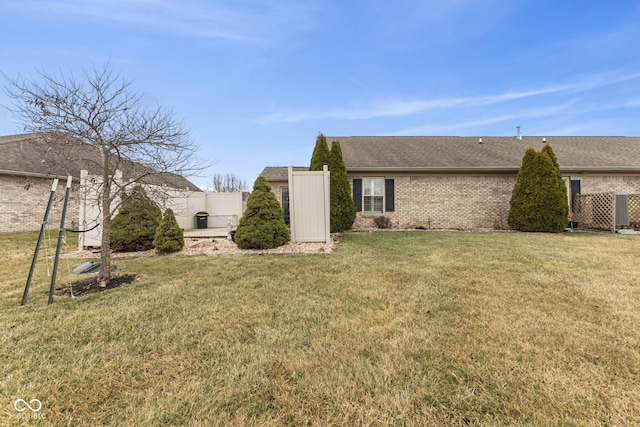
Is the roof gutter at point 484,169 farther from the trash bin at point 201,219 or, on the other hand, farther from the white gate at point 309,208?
the trash bin at point 201,219

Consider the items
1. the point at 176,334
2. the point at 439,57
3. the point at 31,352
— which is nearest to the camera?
the point at 31,352

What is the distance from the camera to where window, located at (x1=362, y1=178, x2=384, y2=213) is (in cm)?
1205

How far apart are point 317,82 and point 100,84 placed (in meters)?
9.76

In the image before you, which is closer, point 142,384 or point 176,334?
point 142,384

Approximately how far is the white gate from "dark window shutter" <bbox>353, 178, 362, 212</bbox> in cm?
438

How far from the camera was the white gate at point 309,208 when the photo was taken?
769cm

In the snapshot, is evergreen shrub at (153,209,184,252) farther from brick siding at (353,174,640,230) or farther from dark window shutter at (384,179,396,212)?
dark window shutter at (384,179,396,212)

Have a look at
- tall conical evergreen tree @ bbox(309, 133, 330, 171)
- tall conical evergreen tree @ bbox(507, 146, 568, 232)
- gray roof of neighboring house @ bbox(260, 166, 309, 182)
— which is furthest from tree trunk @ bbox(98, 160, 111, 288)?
tall conical evergreen tree @ bbox(507, 146, 568, 232)

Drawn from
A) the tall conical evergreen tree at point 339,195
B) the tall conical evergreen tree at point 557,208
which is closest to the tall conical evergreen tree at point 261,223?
the tall conical evergreen tree at point 339,195

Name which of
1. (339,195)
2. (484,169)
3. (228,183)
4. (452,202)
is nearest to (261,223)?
(339,195)

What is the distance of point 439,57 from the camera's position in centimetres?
1182

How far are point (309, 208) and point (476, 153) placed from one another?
990 centimetres

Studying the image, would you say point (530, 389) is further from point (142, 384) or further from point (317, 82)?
point (317, 82)

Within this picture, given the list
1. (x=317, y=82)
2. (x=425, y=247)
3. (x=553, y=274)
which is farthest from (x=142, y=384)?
(x=317, y=82)
